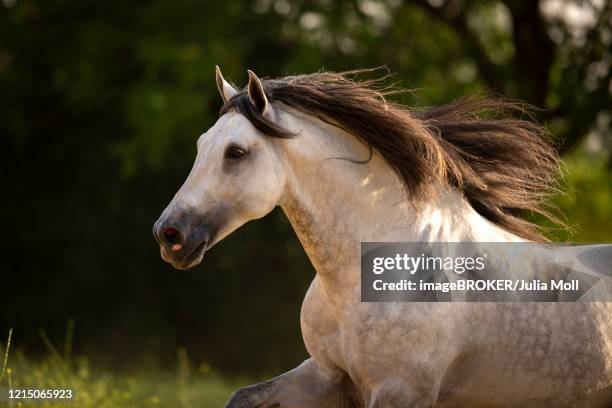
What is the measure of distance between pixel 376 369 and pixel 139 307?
13.8m

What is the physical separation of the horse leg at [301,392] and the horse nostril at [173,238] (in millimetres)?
938

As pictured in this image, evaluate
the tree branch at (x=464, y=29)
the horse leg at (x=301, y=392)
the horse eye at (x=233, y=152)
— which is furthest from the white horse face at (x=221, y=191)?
the tree branch at (x=464, y=29)

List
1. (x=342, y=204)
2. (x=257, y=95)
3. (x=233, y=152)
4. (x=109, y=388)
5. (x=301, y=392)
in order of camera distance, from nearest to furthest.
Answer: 1. (x=233, y=152)
2. (x=257, y=95)
3. (x=342, y=204)
4. (x=301, y=392)
5. (x=109, y=388)

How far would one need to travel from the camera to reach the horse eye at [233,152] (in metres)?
3.95

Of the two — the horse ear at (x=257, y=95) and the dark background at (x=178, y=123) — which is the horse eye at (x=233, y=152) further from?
the dark background at (x=178, y=123)

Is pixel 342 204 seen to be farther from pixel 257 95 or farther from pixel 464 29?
pixel 464 29

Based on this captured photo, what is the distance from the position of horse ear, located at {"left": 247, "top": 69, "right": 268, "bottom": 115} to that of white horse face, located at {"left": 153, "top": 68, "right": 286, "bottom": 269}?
0.09 m

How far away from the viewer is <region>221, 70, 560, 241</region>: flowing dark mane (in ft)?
13.8

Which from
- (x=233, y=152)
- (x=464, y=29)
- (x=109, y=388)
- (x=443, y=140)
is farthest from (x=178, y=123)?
(x=233, y=152)

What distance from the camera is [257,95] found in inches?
160

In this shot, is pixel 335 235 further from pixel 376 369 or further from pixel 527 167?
pixel 527 167

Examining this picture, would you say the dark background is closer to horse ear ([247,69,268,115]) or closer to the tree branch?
the tree branch

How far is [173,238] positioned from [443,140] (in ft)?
4.69

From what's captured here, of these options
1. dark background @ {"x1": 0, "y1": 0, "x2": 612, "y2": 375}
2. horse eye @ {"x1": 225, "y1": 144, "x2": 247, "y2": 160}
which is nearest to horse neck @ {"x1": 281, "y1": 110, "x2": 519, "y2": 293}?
horse eye @ {"x1": 225, "y1": 144, "x2": 247, "y2": 160}
